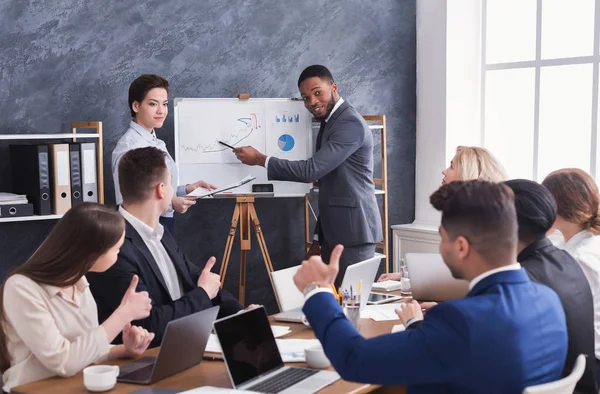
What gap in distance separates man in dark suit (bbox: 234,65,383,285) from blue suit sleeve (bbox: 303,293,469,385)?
2.69 metres

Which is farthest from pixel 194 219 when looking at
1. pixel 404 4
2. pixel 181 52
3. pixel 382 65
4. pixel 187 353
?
pixel 187 353

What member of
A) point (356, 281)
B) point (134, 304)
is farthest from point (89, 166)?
point (134, 304)

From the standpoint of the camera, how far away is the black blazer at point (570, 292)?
2342mm

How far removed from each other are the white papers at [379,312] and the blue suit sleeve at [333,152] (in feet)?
4.76

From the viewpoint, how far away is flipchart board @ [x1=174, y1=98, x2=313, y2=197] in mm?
4781

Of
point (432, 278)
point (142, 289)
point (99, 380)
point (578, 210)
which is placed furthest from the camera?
point (432, 278)

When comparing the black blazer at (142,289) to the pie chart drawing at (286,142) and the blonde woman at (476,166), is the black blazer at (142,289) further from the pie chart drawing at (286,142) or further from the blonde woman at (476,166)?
the pie chart drawing at (286,142)

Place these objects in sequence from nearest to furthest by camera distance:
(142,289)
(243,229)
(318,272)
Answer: (318,272)
(142,289)
(243,229)

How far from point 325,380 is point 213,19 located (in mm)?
3338

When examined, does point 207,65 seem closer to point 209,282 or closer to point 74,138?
point 74,138

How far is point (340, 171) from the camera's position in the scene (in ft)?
14.8

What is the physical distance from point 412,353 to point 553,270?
0.88m

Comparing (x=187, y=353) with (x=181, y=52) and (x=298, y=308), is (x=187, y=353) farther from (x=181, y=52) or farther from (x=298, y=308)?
(x=181, y=52)

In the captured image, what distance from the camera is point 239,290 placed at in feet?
16.5
